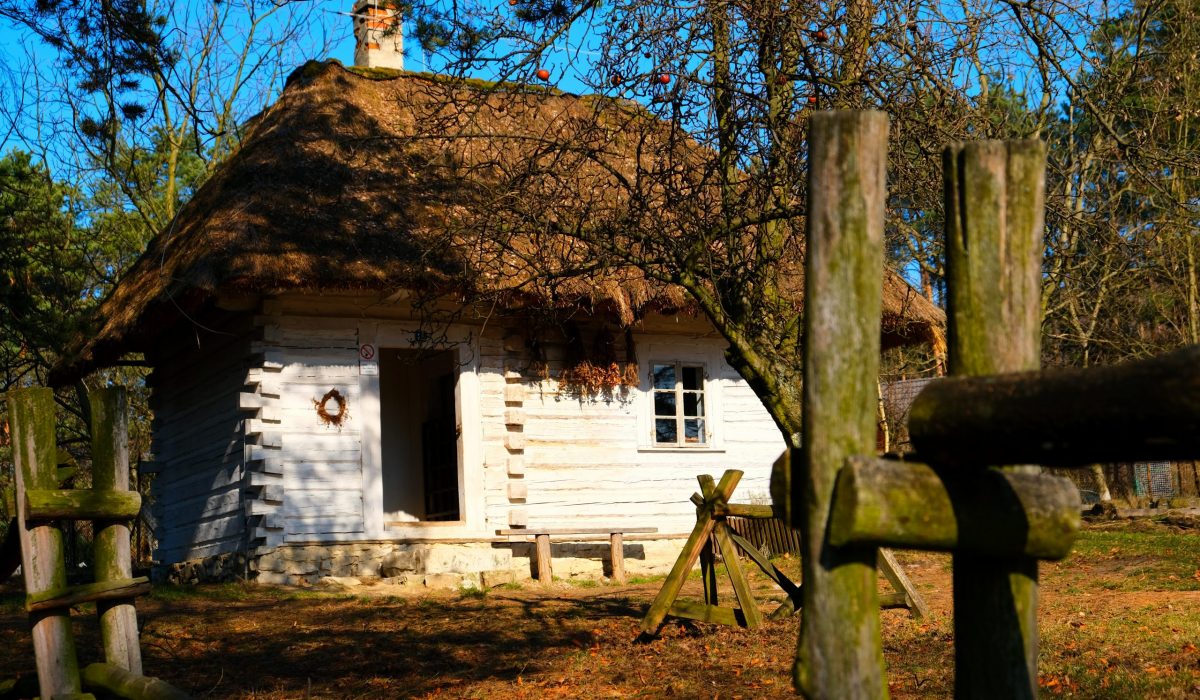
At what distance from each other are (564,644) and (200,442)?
6.29 m

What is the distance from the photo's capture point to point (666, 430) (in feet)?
45.6

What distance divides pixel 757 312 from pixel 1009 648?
5774mm

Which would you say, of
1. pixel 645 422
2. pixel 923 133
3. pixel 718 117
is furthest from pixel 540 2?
pixel 645 422

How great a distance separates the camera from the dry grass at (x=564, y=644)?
661cm

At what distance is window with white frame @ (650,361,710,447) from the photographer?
544 inches

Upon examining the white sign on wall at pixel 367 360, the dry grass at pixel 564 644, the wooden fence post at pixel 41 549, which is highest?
the white sign on wall at pixel 367 360

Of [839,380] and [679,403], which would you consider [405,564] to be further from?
[839,380]

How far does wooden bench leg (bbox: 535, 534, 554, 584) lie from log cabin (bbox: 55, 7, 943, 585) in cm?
36

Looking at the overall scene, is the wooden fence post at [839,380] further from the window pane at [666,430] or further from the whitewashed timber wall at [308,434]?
the window pane at [666,430]

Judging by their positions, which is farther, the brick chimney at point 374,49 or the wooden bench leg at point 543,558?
the brick chimney at point 374,49

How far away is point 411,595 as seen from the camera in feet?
36.9

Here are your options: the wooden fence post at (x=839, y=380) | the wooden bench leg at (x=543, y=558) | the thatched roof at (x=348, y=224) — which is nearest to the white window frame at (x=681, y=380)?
the thatched roof at (x=348, y=224)

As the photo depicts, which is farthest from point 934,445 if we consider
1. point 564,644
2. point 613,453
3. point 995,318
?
point 613,453

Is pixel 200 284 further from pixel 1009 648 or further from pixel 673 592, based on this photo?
pixel 1009 648
